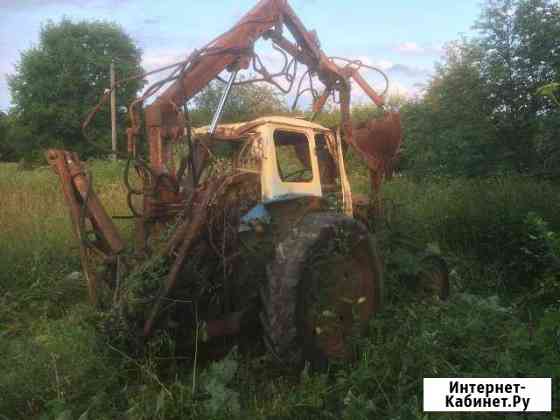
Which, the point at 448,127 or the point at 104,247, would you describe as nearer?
the point at 104,247

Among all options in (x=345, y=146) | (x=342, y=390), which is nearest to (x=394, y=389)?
(x=342, y=390)

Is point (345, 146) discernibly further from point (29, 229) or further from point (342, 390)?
point (29, 229)

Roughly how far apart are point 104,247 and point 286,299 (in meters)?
1.60

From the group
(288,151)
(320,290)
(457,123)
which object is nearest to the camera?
(320,290)

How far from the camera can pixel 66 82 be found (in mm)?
29031

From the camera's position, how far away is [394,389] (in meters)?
3.05

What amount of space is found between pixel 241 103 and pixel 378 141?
1490 cm

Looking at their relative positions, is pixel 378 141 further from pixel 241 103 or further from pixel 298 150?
pixel 241 103

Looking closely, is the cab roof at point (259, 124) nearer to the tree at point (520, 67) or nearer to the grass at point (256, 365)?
the grass at point (256, 365)

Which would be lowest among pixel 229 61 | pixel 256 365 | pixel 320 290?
pixel 256 365

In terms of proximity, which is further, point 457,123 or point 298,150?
point 457,123

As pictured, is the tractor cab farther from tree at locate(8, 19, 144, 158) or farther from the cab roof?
tree at locate(8, 19, 144, 158)

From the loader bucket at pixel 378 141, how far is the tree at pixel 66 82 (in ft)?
80.6

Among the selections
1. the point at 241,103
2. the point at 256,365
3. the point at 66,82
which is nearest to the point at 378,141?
the point at 256,365
